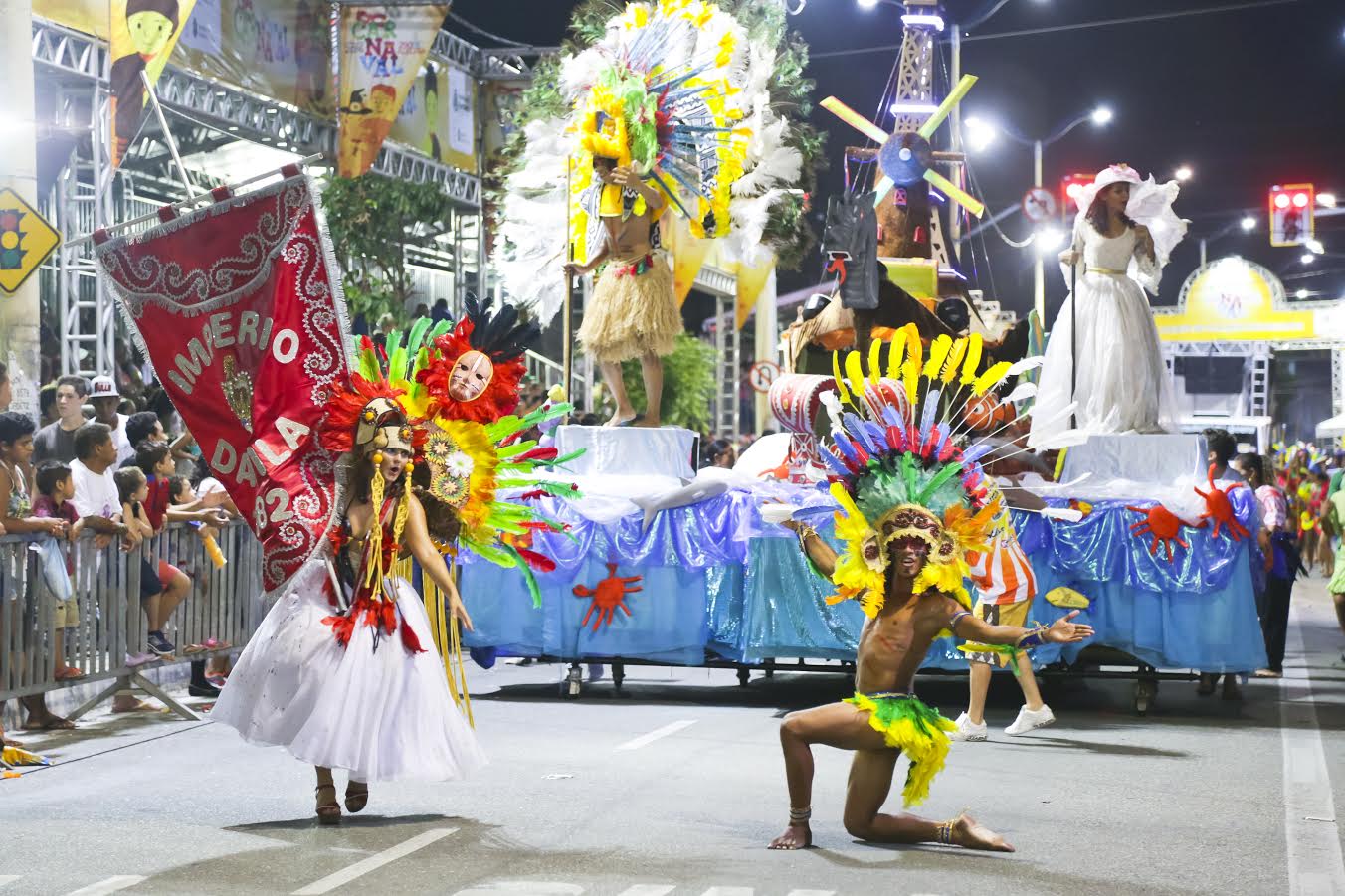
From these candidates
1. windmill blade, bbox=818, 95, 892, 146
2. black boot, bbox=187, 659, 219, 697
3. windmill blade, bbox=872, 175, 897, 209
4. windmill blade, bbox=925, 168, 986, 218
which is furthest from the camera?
windmill blade, bbox=818, 95, 892, 146

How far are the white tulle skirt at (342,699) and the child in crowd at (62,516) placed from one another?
3.12 metres

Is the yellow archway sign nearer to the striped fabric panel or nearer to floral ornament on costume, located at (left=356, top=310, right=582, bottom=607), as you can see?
the striped fabric panel

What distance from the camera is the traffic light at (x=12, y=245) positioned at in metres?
12.3

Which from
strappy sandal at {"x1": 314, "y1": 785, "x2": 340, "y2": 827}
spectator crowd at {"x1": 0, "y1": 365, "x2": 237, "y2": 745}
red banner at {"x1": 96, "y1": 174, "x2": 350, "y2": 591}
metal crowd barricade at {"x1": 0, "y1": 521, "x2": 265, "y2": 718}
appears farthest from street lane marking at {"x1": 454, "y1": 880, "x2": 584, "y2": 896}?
metal crowd barricade at {"x1": 0, "y1": 521, "x2": 265, "y2": 718}

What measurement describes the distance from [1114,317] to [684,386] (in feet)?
51.2

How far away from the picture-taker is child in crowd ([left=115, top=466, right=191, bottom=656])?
1115 cm

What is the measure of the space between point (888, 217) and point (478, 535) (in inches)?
299

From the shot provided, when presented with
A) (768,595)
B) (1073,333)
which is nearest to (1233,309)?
(1073,333)

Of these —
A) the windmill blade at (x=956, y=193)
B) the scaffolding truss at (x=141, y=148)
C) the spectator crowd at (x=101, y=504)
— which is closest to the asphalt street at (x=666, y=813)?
the spectator crowd at (x=101, y=504)

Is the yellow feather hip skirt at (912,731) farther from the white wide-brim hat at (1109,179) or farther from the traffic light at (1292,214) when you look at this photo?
the traffic light at (1292,214)

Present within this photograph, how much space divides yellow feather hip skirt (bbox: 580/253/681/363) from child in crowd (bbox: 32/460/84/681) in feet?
13.0

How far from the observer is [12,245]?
40.3 feet

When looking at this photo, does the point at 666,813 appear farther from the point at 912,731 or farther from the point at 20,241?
the point at 20,241

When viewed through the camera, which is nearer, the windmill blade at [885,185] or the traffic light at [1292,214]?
the windmill blade at [885,185]
